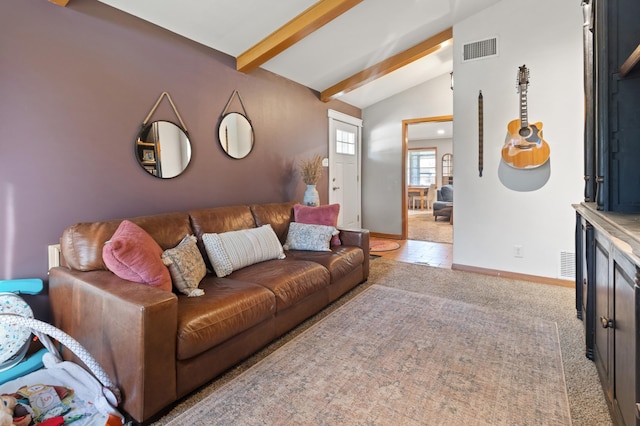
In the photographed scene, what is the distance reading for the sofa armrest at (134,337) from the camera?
1416 mm

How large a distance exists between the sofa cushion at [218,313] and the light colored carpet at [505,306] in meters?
0.26

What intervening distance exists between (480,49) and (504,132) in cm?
98

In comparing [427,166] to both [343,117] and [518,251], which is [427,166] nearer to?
[343,117]

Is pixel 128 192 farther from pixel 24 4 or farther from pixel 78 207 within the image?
pixel 24 4

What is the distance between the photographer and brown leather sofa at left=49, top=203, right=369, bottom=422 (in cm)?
144

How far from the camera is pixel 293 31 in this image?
9.79 ft

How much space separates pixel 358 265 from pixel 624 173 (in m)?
2.05

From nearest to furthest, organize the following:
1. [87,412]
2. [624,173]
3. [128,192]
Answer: [87,412], [624,173], [128,192]

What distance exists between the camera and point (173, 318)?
151 cm

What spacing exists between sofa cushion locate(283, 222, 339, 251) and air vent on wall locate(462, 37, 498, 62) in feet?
8.31

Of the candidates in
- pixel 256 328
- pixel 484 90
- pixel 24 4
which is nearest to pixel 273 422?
pixel 256 328

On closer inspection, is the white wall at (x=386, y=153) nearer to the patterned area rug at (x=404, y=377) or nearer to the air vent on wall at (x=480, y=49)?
the air vent on wall at (x=480, y=49)

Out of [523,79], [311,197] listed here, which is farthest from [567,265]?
[311,197]

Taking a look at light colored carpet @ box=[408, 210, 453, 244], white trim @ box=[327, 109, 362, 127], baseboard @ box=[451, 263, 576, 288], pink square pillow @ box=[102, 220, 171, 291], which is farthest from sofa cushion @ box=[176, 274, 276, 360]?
light colored carpet @ box=[408, 210, 453, 244]
